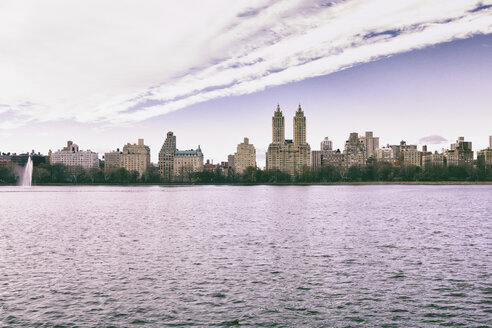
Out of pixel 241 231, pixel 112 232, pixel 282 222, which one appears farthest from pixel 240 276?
pixel 282 222

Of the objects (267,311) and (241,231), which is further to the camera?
(241,231)

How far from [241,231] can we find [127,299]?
72.9ft

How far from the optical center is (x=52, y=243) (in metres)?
34.1

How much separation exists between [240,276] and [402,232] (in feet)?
73.4

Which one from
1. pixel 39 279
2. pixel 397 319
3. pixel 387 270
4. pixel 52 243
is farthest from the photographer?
pixel 52 243

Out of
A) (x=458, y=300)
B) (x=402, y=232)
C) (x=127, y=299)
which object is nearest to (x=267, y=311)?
(x=127, y=299)

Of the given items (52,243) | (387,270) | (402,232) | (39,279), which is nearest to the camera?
(39,279)

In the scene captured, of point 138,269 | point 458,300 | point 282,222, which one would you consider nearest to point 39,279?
point 138,269

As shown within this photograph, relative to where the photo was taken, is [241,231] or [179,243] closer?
[179,243]

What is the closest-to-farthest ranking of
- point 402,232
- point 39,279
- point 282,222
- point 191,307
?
point 191,307 < point 39,279 < point 402,232 < point 282,222

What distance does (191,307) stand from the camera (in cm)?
1822

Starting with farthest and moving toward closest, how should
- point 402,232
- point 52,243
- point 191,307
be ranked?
point 402,232
point 52,243
point 191,307

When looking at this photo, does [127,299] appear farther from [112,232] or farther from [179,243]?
[112,232]

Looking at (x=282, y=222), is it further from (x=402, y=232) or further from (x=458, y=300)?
(x=458, y=300)
